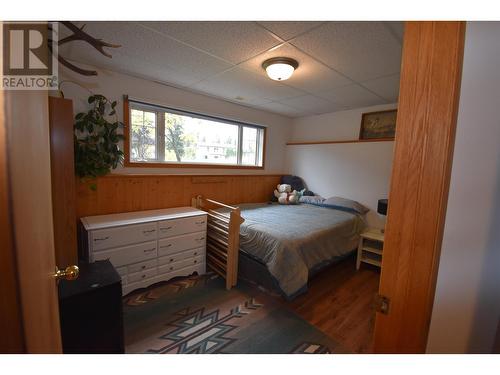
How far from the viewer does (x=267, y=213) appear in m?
3.05

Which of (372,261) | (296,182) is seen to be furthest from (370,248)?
(296,182)

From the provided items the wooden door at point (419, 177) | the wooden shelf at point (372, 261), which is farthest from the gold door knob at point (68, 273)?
the wooden shelf at point (372, 261)

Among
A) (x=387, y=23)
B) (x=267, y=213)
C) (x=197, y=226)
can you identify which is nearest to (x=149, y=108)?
(x=197, y=226)

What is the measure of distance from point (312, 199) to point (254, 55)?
255 cm

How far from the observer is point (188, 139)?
307 centimetres

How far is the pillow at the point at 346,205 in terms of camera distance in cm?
331

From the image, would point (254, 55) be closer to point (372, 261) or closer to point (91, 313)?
point (91, 313)

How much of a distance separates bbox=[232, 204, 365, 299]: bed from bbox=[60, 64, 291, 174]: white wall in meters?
1.27

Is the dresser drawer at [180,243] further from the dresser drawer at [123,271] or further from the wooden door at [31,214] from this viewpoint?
the wooden door at [31,214]

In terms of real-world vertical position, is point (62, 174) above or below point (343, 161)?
below

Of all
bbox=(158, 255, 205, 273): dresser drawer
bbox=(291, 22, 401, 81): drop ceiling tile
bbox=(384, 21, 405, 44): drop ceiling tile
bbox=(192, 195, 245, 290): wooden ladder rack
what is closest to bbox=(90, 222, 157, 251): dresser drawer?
bbox=(158, 255, 205, 273): dresser drawer

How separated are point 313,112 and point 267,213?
2041 mm
